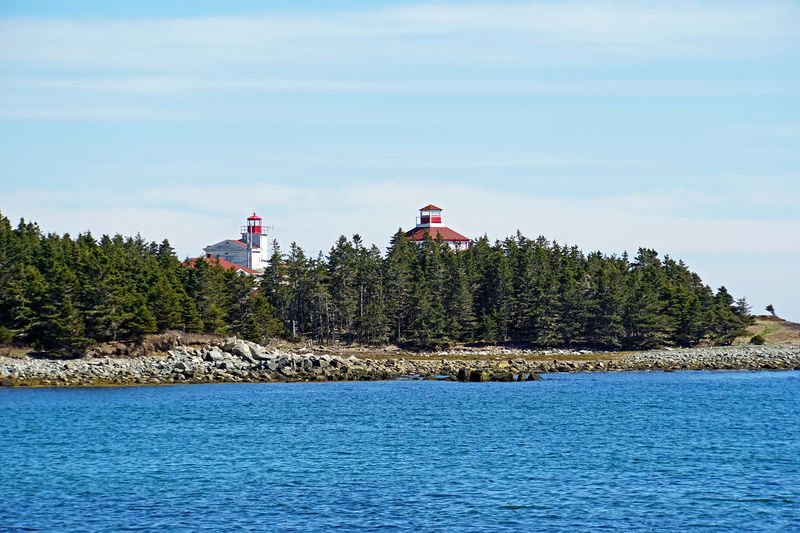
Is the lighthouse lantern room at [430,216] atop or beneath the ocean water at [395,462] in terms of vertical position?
atop

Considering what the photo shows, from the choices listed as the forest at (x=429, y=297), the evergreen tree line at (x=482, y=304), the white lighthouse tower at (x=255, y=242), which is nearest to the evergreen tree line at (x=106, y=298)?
the forest at (x=429, y=297)

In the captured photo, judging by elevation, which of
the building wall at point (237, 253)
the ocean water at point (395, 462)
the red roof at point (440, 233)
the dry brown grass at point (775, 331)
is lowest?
the ocean water at point (395, 462)

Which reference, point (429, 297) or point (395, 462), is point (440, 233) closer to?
Answer: point (429, 297)

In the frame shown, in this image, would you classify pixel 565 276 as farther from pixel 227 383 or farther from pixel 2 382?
pixel 2 382

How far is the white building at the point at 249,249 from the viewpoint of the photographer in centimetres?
13500

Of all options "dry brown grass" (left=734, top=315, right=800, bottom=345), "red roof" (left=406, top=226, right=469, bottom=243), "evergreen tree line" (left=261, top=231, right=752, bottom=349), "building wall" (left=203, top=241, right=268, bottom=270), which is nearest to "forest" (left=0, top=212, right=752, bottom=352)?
"evergreen tree line" (left=261, top=231, right=752, bottom=349)

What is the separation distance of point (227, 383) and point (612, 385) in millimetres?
31623

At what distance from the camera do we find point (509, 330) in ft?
358

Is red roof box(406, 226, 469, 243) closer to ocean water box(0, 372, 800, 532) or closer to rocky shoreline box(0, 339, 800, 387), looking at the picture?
rocky shoreline box(0, 339, 800, 387)

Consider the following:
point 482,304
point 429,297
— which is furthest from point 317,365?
point 482,304

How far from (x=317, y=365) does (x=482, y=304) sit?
37.8 m

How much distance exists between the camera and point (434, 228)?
457 feet

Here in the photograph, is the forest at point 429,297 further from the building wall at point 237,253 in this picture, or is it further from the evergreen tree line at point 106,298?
the building wall at point 237,253

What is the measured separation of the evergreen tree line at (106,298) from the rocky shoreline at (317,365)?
9.67ft
